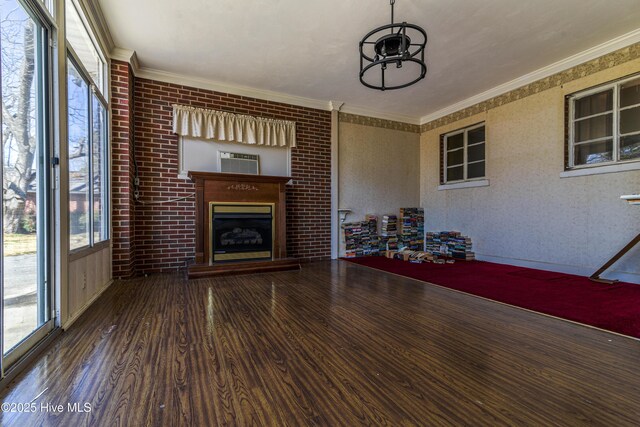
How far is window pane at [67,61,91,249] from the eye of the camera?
2.22m

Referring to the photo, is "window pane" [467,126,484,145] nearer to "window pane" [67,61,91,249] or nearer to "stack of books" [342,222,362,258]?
"stack of books" [342,222,362,258]

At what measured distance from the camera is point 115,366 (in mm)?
1487

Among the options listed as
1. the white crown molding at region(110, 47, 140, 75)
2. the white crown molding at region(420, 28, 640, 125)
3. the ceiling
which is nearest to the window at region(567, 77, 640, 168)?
the white crown molding at region(420, 28, 640, 125)

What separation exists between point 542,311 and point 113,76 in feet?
16.9

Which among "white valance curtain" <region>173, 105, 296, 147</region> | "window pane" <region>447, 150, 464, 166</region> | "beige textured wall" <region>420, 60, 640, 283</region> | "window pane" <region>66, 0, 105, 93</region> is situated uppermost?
"window pane" <region>66, 0, 105, 93</region>

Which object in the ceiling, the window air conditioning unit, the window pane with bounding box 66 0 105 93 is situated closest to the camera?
the window pane with bounding box 66 0 105 93

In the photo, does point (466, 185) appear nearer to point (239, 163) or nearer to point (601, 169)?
point (601, 169)

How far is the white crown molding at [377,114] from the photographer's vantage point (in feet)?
17.2

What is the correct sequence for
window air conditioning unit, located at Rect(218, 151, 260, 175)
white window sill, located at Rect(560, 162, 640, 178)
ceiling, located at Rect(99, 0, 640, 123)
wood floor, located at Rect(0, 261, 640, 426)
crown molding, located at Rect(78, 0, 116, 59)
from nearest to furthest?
wood floor, located at Rect(0, 261, 640, 426)
crown molding, located at Rect(78, 0, 116, 59)
ceiling, located at Rect(99, 0, 640, 123)
white window sill, located at Rect(560, 162, 640, 178)
window air conditioning unit, located at Rect(218, 151, 260, 175)

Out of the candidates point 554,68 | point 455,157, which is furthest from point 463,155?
point 554,68

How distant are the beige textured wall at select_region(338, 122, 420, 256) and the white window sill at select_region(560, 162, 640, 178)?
2.57 metres

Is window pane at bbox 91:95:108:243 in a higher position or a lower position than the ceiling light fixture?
lower

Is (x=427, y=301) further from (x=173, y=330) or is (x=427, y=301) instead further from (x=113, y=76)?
(x=113, y=76)

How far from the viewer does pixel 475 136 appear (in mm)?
5059
